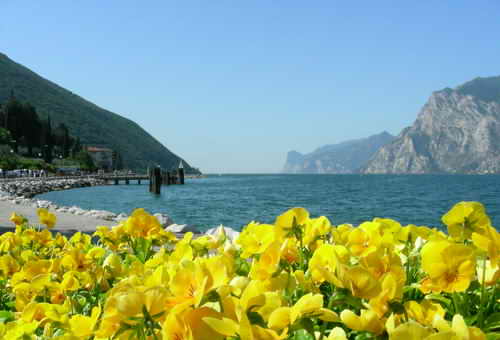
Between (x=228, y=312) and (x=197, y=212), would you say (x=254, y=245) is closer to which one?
(x=228, y=312)

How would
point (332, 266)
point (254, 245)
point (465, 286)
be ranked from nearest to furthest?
point (465, 286)
point (332, 266)
point (254, 245)

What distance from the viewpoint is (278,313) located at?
75 cm

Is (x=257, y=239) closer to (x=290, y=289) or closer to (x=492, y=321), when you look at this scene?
(x=290, y=289)

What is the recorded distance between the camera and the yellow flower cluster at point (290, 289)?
2.53 ft

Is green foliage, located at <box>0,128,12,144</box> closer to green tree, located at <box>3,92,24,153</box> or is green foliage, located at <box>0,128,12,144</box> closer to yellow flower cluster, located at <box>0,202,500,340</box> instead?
green tree, located at <box>3,92,24,153</box>

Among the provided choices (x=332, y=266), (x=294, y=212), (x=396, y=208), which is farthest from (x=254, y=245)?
(x=396, y=208)

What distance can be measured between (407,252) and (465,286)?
29.0 inches

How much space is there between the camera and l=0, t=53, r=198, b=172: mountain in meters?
125

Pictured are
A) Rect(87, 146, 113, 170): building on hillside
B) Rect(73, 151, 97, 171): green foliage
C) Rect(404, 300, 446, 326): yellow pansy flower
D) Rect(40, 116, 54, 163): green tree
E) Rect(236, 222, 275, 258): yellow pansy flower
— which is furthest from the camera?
Rect(87, 146, 113, 170): building on hillside

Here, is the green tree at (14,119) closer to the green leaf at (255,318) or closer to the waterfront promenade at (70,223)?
the waterfront promenade at (70,223)

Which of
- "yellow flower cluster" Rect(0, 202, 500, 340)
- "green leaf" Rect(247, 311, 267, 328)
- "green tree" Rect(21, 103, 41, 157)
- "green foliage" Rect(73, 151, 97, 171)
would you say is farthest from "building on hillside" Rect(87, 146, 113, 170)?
"green leaf" Rect(247, 311, 267, 328)

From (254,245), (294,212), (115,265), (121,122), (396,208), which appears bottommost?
(396,208)

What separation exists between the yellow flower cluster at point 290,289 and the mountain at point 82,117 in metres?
116

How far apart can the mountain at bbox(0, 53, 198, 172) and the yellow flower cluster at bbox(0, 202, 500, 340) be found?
382 feet
